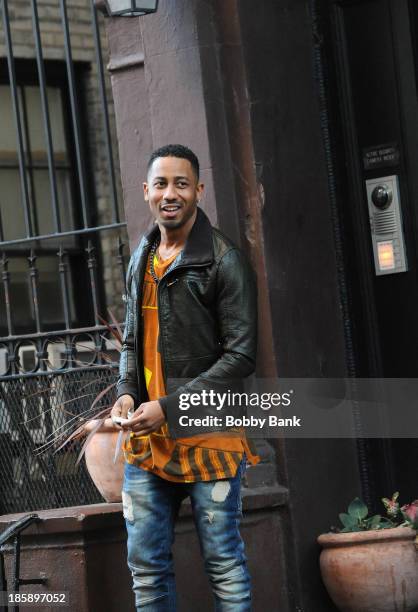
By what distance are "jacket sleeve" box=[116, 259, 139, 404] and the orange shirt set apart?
0.28ft

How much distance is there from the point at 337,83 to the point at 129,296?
6.26 feet

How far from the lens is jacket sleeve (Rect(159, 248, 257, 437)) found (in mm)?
4656

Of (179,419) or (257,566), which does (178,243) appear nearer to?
(179,419)

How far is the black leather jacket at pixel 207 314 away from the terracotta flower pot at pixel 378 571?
51.0 inches

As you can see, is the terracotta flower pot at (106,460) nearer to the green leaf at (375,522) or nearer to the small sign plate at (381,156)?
the green leaf at (375,522)

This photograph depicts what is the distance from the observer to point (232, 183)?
5852mm

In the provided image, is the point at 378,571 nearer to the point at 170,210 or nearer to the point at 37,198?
the point at 170,210

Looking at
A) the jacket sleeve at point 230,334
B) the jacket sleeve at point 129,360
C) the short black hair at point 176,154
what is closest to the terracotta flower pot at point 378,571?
the jacket sleeve at point 230,334

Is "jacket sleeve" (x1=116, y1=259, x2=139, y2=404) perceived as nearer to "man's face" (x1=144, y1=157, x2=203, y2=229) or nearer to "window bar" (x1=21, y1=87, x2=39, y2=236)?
"man's face" (x1=144, y1=157, x2=203, y2=229)

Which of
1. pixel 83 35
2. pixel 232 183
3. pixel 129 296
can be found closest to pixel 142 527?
pixel 129 296

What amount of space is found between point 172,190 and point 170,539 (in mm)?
1259

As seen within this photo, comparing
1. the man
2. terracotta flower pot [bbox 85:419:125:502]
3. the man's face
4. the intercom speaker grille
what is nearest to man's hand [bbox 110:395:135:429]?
the man

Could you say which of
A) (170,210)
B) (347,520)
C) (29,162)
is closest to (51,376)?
(347,520)

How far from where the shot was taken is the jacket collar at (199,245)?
15.6ft
